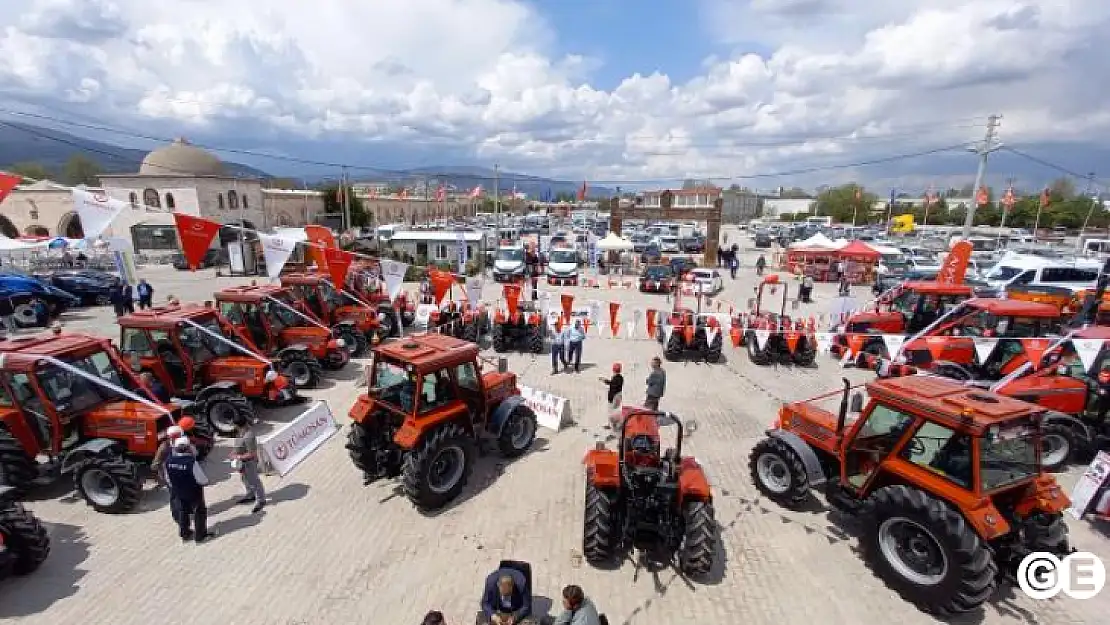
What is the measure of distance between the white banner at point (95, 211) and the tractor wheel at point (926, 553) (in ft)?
41.1

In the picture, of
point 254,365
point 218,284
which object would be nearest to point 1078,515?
point 254,365

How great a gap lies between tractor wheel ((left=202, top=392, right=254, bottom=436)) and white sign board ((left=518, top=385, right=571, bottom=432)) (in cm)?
459

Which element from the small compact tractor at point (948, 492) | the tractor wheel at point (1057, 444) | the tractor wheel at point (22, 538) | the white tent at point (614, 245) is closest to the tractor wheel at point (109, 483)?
the tractor wheel at point (22, 538)

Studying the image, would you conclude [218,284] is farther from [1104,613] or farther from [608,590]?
[1104,613]

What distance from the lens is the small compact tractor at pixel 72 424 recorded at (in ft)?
19.9

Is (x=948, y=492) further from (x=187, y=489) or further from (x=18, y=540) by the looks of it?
(x=18, y=540)

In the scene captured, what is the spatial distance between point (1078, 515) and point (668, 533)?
566 centimetres

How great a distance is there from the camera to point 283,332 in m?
10.9

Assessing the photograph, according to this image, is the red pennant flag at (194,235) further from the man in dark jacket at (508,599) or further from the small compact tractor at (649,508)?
the small compact tractor at (649,508)

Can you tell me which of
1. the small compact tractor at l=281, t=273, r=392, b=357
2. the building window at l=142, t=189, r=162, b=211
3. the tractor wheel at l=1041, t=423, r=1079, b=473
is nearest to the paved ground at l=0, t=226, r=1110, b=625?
the tractor wheel at l=1041, t=423, r=1079, b=473

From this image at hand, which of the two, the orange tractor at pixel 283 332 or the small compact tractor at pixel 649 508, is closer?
the small compact tractor at pixel 649 508

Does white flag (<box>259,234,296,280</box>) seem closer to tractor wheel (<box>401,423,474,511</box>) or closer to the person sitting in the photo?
tractor wheel (<box>401,423,474,511</box>)

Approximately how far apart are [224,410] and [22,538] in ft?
10.6

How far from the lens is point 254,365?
341 inches
